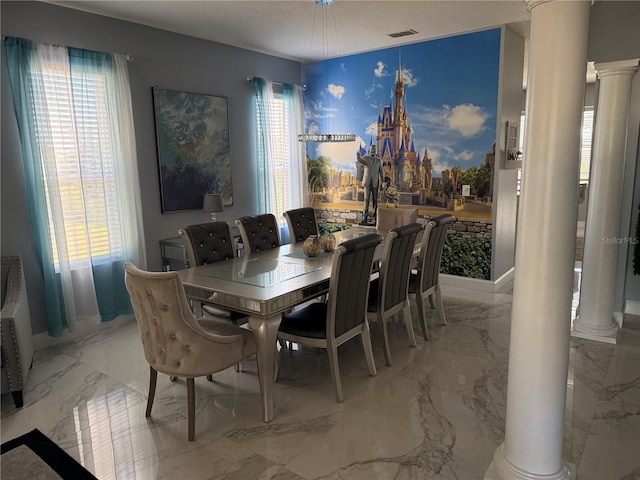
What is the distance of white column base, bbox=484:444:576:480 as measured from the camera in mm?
1988

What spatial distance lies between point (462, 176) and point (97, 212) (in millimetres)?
3761

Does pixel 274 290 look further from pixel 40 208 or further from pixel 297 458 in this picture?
pixel 40 208

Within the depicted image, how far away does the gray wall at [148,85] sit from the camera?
3668 mm

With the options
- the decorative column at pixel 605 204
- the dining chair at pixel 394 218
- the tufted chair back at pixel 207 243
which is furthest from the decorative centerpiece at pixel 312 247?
the decorative column at pixel 605 204

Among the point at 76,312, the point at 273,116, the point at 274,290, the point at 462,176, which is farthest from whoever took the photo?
the point at 273,116

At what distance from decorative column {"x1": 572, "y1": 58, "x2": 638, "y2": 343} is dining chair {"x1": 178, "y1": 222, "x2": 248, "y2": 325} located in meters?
2.91

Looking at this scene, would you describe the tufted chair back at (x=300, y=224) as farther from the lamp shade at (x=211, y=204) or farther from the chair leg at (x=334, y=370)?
the chair leg at (x=334, y=370)

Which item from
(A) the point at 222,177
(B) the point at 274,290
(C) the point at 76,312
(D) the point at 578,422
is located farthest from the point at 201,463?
(A) the point at 222,177

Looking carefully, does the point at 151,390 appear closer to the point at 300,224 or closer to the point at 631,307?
the point at 300,224

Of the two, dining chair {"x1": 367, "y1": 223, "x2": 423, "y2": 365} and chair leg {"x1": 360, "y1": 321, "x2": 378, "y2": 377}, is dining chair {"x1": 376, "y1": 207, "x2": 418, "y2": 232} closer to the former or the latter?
dining chair {"x1": 367, "y1": 223, "x2": 423, "y2": 365}

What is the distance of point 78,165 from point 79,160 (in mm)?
45

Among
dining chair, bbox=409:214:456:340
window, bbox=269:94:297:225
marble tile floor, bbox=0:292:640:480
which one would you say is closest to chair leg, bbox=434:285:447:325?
dining chair, bbox=409:214:456:340

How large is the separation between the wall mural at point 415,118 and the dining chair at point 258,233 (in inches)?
77.6

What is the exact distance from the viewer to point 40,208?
3.79 metres
